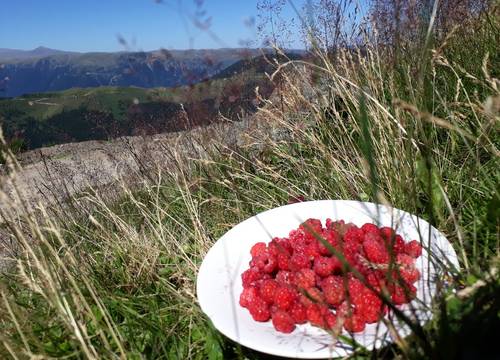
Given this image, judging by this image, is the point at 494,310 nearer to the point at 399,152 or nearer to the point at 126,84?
the point at 399,152

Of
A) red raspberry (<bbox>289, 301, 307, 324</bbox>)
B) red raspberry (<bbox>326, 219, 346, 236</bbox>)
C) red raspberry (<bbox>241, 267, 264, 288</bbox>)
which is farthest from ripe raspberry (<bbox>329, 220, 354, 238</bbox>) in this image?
red raspberry (<bbox>241, 267, 264, 288</bbox>)

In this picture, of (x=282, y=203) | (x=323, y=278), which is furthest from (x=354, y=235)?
(x=282, y=203)

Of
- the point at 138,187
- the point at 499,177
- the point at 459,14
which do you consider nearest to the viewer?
the point at 499,177

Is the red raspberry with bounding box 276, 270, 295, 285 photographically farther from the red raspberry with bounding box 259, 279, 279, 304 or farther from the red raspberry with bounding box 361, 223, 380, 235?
the red raspberry with bounding box 361, 223, 380, 235

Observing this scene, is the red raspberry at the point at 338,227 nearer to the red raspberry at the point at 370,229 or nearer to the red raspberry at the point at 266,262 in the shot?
the red raspberry at the point at 370,229

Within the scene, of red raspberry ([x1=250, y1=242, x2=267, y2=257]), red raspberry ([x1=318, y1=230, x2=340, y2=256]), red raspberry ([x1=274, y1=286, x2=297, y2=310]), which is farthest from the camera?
red raspberry ([x1=250, y1=242, x2=267, y2=257])

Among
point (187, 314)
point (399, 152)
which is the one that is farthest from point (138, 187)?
point (399, 152)

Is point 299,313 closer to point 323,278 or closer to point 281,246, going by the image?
point 323,278
